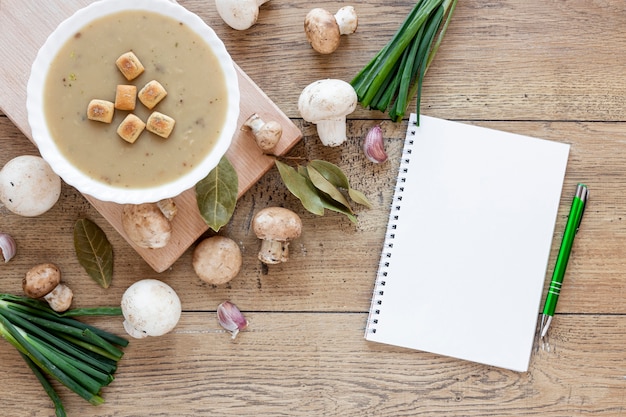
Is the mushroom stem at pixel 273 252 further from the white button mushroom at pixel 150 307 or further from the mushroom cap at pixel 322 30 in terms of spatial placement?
the mushroom cap at pixel 322 30

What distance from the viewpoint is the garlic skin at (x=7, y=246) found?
1.25 m

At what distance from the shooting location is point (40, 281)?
1.23 m

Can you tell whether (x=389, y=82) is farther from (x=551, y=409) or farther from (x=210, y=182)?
(x=551, y=409)

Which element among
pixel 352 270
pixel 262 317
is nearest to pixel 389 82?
pixel 352 270

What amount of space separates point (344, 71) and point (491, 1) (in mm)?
322

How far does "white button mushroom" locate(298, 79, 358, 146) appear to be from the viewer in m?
1.19

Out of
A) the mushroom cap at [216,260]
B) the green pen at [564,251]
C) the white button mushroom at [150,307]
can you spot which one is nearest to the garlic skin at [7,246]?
the white button mushroom at [150,307]

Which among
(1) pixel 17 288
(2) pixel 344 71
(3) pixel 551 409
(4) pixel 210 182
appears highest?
(2) pixel 344 71

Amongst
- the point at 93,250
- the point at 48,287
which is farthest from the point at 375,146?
the point at 48,287

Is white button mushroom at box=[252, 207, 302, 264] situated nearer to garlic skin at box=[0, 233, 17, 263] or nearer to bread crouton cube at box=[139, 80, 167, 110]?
bread crouton cube at box=[139, 80, 167, 110]

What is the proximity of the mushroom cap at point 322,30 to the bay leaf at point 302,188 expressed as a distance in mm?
235

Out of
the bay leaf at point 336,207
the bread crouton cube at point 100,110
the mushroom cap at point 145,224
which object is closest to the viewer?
the bread crouton cube at point 100,110

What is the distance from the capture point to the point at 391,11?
50.4 inches

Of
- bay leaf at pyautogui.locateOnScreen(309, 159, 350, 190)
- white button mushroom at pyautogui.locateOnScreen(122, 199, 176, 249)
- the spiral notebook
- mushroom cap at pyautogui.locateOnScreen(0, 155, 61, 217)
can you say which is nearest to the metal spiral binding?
the spiral notebook
